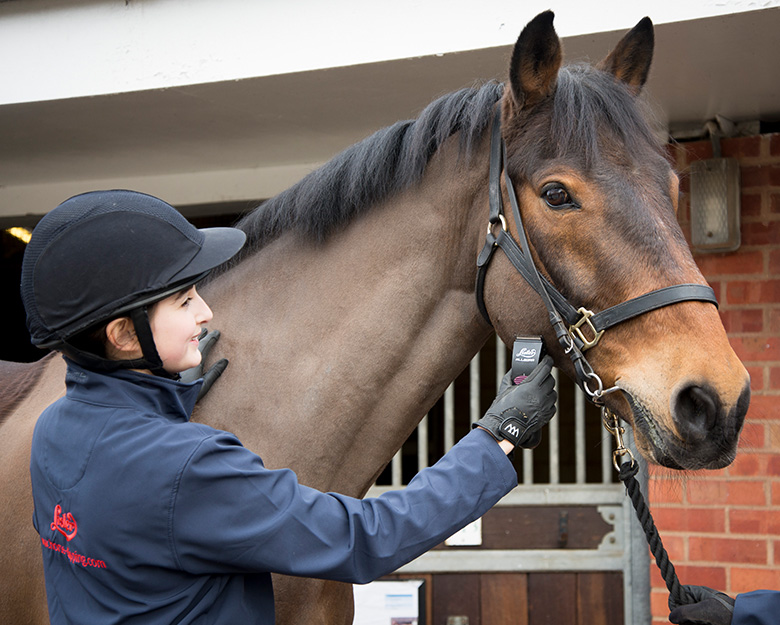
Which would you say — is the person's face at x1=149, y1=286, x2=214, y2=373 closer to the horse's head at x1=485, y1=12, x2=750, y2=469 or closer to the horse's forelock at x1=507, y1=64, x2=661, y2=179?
the horse's head at x1=485, y1=12, x2=750, y2=469

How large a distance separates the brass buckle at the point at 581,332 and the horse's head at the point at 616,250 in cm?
2

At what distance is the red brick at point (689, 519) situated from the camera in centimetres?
333

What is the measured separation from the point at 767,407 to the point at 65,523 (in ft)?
10.4

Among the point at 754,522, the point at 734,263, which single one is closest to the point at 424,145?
the point at 734,263

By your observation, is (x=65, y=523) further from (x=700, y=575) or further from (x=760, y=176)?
(x=760, y=176)

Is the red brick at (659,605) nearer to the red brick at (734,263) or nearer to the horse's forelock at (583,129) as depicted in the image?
the red brick at (734,263)

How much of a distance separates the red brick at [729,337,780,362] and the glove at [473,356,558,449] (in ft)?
7.36

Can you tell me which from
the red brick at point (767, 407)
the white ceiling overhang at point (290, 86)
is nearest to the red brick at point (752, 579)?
the red brick at point (767, 407)

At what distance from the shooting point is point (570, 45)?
2.73 metres

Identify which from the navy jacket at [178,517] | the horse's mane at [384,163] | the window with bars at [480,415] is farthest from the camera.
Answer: the window with bars at [480,415]

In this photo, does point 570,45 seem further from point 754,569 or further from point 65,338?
point 754,569

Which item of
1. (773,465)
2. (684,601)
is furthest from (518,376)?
(773,465)

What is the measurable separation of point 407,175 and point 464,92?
278 millimetres

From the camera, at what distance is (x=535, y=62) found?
163cm
